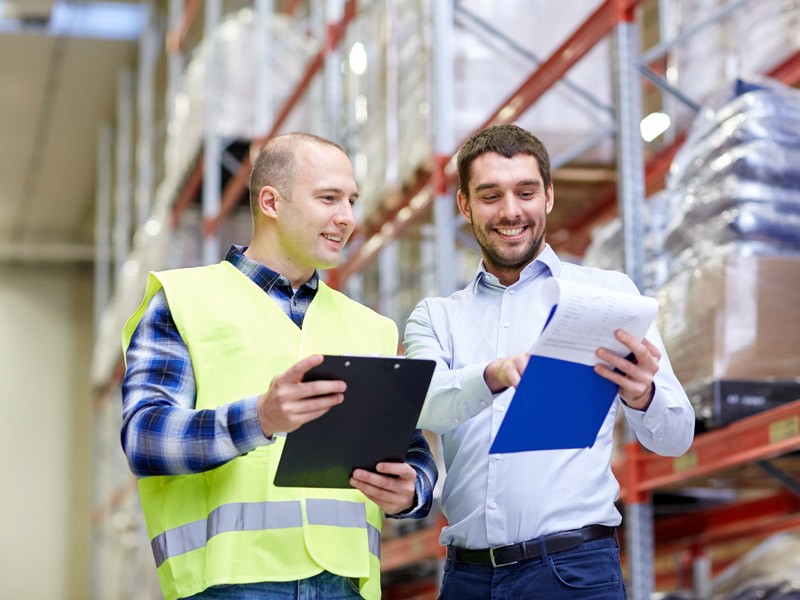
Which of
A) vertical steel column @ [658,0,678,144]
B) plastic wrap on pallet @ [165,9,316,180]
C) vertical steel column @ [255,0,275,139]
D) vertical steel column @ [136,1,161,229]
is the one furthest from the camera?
vertical steel column @ [136,1,161,229]

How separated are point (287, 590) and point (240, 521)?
176 mm

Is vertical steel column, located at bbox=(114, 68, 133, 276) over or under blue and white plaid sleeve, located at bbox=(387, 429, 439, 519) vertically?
over

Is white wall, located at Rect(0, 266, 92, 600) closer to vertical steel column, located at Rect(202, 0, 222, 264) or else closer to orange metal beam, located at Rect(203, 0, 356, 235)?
orange metal beam, located at Rect(203, 0, 356, 235)

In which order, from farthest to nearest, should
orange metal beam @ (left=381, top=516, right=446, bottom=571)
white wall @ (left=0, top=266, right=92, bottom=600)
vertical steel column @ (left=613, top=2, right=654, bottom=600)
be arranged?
white wall @ (left=0, top=266, right=92, bottom=600), orange metal beam @ (left=381, top=516, right=446, bottom=571), vertical steel column @ (left=613, top=2, right=654, bottom=600)

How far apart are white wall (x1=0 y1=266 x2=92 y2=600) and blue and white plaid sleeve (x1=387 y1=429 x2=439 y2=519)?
69.1 ft

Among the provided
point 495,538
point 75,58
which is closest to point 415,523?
point 495,538

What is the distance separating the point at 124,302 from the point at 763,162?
1171 cm

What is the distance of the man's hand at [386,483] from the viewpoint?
2730 millimetres

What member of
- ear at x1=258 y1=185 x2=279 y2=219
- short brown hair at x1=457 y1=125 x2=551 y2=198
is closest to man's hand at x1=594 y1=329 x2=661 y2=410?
short brown hair at x1=457 y1=125 x2=551 y2=198

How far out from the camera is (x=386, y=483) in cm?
273

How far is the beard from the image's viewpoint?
9.95 feet

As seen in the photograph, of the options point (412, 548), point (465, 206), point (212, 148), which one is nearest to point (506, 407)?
point (465, 206)

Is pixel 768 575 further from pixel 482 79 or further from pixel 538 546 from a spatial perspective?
pixel 538 546

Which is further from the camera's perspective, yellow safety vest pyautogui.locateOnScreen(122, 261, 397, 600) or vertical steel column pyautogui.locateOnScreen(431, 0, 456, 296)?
vertical steel column pyautogui.locateOnScreen(431, 0, 456, 296)
